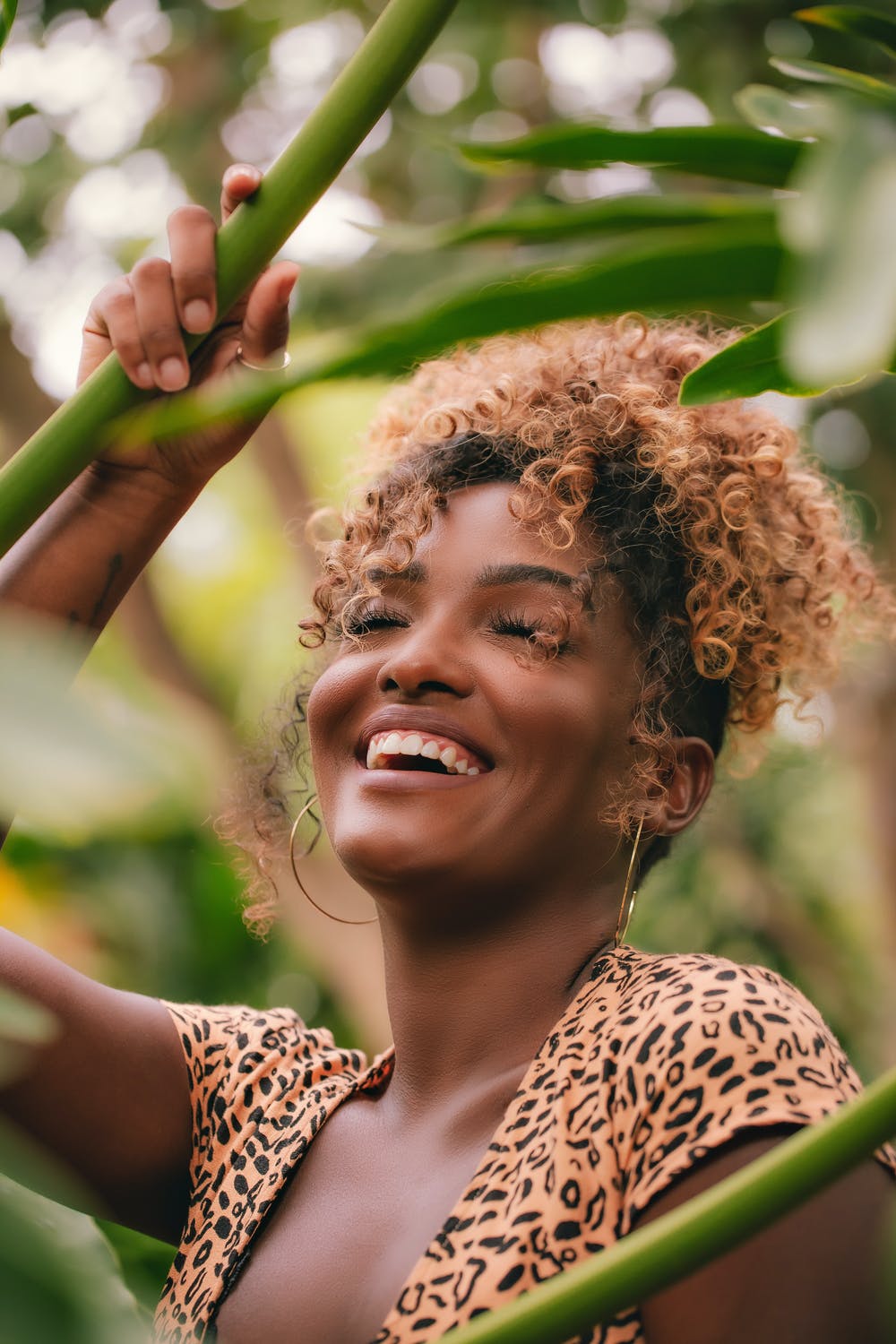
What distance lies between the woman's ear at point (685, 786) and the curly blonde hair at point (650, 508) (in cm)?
2

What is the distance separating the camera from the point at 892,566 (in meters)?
3.61

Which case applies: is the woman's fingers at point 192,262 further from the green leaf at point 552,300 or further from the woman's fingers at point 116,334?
the green leaf at point 552,300

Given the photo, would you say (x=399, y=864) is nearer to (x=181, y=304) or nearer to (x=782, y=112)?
(x=181, y=304)

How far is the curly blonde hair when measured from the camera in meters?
1.37

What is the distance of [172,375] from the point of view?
895mm

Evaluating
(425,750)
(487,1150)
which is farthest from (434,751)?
(487,1150)

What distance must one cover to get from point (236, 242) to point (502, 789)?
2.16 feet

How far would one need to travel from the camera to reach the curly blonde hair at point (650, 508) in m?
1.37

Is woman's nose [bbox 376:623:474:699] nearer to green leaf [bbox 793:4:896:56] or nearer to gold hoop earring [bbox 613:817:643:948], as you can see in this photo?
gold hoop earring [bbox 613:817:643:948]

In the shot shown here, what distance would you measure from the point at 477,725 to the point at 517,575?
16 centimetres

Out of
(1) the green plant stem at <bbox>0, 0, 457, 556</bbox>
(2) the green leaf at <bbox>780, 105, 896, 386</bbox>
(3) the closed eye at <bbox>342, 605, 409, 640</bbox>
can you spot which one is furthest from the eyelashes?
(2) the green leaf at <bbox>780, 105, 896, 386</bbox>

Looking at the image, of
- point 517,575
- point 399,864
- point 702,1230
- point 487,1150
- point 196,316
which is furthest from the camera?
point 517,575

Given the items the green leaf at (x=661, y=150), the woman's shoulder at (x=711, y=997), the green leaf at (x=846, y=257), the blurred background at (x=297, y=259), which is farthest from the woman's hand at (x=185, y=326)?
the blurred background at (x=297, y=259)

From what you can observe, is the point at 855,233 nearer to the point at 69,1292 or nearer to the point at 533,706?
the point at 69,1292
